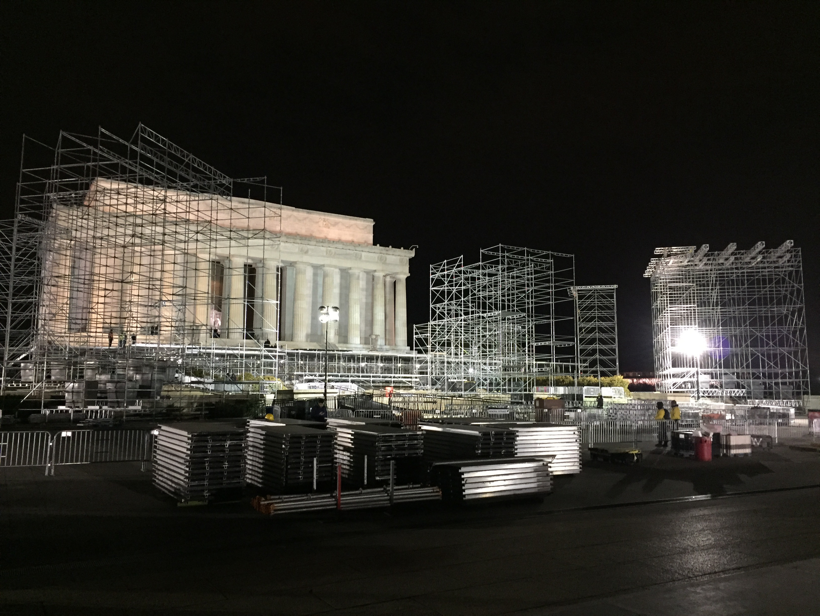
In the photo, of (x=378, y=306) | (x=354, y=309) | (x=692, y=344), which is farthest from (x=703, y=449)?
(x=378, y=306)

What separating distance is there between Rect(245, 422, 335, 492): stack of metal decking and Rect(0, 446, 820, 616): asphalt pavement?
1.13 m

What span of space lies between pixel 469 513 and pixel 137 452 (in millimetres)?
10813

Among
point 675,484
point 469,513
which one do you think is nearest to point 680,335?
point 675,484

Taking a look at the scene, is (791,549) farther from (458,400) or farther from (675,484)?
(458,400)

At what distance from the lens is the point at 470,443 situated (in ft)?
45.8

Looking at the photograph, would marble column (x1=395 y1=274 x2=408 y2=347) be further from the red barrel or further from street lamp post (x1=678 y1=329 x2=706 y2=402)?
the red barrel

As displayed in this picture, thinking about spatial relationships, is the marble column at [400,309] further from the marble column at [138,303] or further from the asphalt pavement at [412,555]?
the asphalt pavement at [412,555]

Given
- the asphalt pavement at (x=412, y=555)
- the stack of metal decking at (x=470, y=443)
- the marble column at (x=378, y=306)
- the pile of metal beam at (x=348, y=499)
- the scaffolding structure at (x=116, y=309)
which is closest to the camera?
the asphalt pavement at (x=412, y=555)

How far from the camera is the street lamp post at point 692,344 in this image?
158ft

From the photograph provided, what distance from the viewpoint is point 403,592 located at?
702 centimetres

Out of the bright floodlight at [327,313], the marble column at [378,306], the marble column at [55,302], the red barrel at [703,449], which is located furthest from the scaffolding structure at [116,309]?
the red barrel at [703,449]

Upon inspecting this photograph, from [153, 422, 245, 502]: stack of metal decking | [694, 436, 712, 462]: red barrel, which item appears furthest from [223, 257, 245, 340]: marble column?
[153, 422, 245, 502]: stack of metal decking

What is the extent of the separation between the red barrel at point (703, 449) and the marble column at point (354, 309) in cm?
4089

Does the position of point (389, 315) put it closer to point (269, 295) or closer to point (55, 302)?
point (269, 295)
